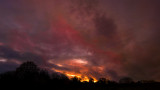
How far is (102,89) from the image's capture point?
33.4 metres

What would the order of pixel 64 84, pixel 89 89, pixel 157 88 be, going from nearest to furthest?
pixel 157 88
pixel 89 89
pixel 64 84

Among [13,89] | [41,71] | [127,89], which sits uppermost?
[41,71]

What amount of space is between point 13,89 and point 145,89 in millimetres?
31710

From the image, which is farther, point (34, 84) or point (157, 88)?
point (34, 84)

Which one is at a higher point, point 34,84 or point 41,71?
point 41,71

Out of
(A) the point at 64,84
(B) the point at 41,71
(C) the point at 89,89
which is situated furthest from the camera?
(B) the point at 41,71

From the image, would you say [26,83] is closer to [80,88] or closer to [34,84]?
[34,84]

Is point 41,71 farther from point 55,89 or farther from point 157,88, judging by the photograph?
point 157,88

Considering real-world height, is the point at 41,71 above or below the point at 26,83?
above

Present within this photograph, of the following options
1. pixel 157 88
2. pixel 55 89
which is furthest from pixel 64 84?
pixel 157 88

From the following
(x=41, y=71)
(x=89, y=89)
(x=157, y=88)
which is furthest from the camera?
(x=41, y=71)

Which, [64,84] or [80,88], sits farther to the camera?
[64,84]

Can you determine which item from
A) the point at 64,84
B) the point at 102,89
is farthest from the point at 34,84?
the point at 102,89

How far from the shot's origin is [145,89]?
105 feet
